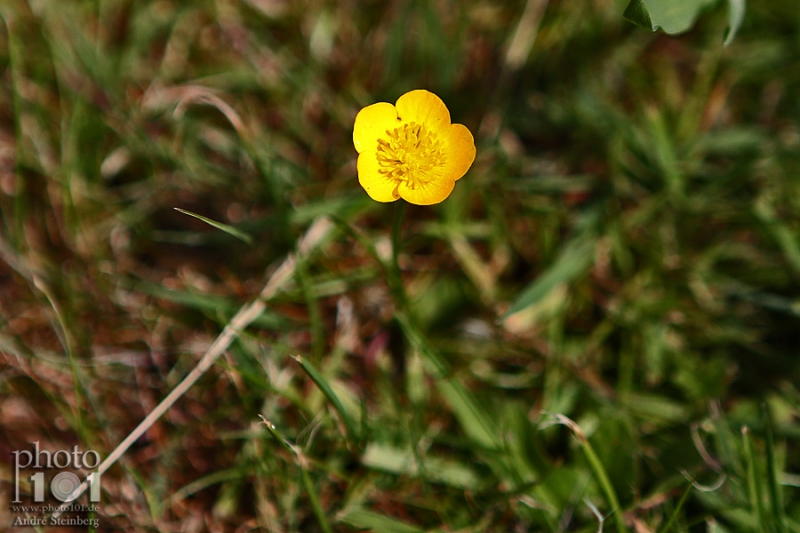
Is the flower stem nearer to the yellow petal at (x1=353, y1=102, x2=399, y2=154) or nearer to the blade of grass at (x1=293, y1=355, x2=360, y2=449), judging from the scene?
the yellow petal at (x1=353, y1=102, x2=399, y2=154)

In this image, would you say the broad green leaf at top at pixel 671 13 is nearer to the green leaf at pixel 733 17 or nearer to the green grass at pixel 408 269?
the green leaf at pixel 733 17

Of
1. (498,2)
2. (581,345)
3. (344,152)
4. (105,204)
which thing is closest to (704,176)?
(581,345)

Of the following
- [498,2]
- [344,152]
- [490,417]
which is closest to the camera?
[490,417]

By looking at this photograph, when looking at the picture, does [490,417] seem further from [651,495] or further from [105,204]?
[105,204]

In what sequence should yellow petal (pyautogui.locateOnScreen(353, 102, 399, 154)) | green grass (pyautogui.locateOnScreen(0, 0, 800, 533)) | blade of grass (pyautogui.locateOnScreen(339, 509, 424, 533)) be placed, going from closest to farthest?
yellow petal (pyautogui.locateOnScreen(353, 102, 399, 154)), blade of grass (pyautogui.locateOnScreen(339, 509, 424, 533)), green grass (pyautogui.locateOnScreen(0, 0, 800, 533))

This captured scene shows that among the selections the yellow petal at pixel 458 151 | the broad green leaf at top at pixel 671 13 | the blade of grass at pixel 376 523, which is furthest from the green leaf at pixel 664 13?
the blade of grass at pixel 376 523

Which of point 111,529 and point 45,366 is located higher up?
point 45,366

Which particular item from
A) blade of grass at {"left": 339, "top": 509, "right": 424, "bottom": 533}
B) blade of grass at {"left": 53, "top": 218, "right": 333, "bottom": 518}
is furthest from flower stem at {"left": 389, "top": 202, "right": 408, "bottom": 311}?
blade of grass at {"left": 339, "top": 509, "right": 424, "bottom": 533}
